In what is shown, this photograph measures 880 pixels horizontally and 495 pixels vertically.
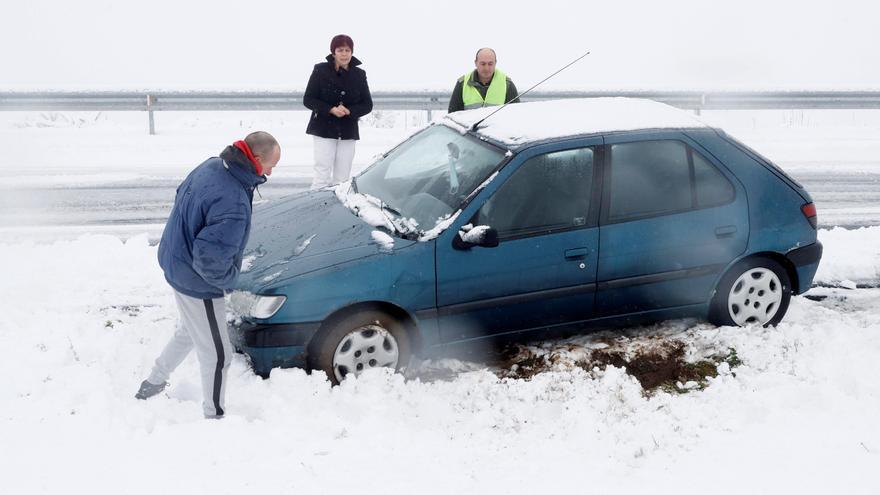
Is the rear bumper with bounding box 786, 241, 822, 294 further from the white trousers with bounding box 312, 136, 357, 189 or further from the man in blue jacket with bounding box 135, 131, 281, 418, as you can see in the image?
the white trousers with bounding box 312, 136, 357, 189

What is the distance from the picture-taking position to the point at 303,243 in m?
5.46

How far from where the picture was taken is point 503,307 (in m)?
5.52

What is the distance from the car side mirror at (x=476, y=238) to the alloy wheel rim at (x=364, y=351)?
70 centimetres

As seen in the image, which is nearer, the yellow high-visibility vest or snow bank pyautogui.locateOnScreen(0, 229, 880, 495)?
snow bank pyautogui.locateOnScreen(0, 229, 880, 495)

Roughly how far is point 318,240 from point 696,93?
12.1 metres

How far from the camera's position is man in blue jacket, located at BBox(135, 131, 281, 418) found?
4.44 metres

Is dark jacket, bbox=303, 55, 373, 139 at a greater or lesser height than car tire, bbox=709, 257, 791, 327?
greater

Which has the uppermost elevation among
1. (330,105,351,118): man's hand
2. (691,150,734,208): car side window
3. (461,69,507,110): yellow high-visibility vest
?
(461,69,507,110): yellow high-visibility vest

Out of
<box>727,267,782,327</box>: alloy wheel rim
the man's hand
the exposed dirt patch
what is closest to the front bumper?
the exposed dirt patch

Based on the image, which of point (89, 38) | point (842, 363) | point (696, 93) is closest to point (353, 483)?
point (842, 363)

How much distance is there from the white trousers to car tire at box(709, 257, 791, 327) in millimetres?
4343

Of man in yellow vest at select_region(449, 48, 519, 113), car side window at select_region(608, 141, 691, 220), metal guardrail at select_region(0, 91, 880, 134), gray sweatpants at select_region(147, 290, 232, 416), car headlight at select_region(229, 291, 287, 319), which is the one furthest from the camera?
metal guardrail at select_region(0, 91, 880, 134)

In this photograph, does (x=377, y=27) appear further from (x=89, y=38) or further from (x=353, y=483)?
(x=353, y=483)

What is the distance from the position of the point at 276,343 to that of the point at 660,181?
276 cm
